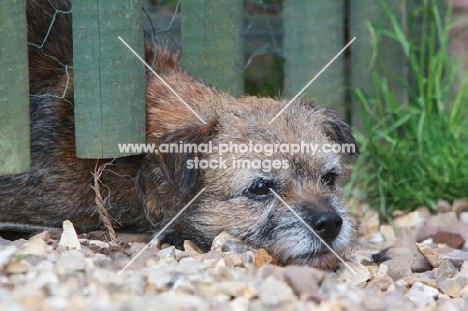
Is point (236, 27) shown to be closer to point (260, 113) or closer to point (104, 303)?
point (260, 113)

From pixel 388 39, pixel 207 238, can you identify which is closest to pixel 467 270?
pixel 207 238

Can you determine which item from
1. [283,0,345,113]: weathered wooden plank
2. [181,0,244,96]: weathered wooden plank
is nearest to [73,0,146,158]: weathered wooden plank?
[181,0,244,96]: weathered wooden plank

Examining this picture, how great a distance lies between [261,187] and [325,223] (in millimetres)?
392

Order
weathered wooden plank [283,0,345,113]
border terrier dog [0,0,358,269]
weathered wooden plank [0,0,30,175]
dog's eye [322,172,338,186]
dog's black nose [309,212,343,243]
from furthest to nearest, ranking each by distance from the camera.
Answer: weathered wooden plank [283,0,345,113], dog's eye [322,172,338,186], border terrier dog [0,0,358,269], dog's black nose [309,212,343,243], weathered wooden plank [0,0,30,175]

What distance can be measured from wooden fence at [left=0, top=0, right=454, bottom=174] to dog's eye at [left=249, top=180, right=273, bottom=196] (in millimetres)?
702

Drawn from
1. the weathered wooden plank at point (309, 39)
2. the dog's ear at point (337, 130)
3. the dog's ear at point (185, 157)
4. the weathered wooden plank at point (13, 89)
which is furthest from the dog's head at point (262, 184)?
the weathered wooden plank at point (309, 39)

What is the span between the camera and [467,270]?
11.7 feet

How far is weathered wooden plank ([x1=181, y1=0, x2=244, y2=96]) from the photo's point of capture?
4.50 m

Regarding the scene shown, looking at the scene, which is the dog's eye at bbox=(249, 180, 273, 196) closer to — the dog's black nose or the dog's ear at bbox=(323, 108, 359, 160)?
the dog's black nose

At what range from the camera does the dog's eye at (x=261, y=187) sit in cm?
Result: 373

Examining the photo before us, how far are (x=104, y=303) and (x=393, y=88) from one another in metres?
3.96

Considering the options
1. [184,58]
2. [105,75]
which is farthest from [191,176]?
[184,58]

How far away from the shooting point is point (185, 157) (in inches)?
145

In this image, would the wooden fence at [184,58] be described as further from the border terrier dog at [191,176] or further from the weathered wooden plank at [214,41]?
the border terrier dog at [191,176]
